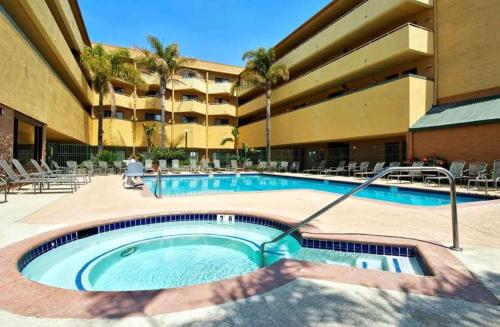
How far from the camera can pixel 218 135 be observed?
3366 cm

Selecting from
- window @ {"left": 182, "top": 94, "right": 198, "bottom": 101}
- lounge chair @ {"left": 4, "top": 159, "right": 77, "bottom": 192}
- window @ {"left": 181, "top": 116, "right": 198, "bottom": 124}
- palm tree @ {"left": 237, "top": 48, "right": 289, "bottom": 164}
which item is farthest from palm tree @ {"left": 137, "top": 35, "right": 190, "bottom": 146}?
lounge chair @ {"left": 4, "top": 159, "right": 77, "bottom": 192}

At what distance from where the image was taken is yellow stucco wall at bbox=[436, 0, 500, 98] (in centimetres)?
1336

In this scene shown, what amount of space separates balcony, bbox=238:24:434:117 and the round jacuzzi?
14153 mm

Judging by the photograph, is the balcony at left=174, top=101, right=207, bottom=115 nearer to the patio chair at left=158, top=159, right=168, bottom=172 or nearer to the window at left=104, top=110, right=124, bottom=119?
the window at left=104, top=110, right=124, bottom=119

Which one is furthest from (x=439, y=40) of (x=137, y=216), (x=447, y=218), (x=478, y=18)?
(x=137, y=216)

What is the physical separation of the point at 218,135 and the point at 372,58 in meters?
20.1

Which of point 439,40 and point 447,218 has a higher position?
point 439,40

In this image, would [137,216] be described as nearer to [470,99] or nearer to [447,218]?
[447,218]

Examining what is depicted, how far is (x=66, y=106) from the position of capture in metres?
17.5

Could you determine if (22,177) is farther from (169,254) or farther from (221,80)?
(221,80)

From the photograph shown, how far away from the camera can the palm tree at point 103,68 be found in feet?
71.4

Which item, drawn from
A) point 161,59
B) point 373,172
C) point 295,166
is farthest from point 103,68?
point 373,172

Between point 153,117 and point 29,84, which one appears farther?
point 153,117

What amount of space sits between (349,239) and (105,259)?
3.94 metres
